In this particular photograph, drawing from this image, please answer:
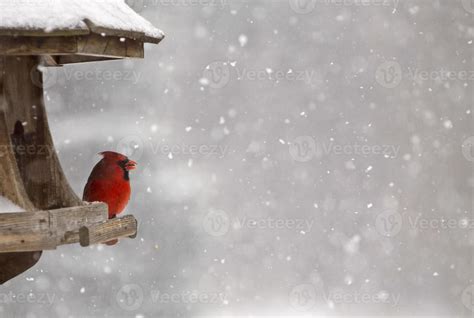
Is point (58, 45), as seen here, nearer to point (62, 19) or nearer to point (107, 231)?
point (62, 19)

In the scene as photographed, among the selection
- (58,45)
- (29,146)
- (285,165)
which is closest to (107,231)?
(29,146)

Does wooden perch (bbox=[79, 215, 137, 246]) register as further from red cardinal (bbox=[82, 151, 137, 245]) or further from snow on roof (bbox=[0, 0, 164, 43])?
snow on roof (bbox=[0, 0, 164, 43])

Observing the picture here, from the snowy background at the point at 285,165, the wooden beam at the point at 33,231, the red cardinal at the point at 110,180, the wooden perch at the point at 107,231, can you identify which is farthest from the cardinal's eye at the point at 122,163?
the snowy background at the point at 285,165

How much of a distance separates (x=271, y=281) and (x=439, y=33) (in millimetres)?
4641

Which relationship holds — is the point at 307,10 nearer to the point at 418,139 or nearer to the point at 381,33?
the point at 381,33

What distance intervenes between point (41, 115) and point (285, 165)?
358 inches

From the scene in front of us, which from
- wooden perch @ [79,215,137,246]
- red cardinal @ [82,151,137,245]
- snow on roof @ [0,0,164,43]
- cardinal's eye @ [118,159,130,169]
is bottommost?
wooden perch @ [79,215,137,246]

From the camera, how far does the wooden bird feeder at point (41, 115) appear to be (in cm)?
244

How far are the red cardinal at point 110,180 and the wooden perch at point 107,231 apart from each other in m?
0.15

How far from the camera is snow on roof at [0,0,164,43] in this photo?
237cm

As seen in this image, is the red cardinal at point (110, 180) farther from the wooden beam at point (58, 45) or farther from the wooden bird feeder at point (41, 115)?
the wooden beam at point (58, 45)

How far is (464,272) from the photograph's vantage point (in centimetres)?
1245

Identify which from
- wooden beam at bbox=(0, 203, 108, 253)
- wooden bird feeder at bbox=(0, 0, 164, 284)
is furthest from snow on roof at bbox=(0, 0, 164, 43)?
wooden beam at bbox=(0, 203, 108, 253)

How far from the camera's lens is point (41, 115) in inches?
121
